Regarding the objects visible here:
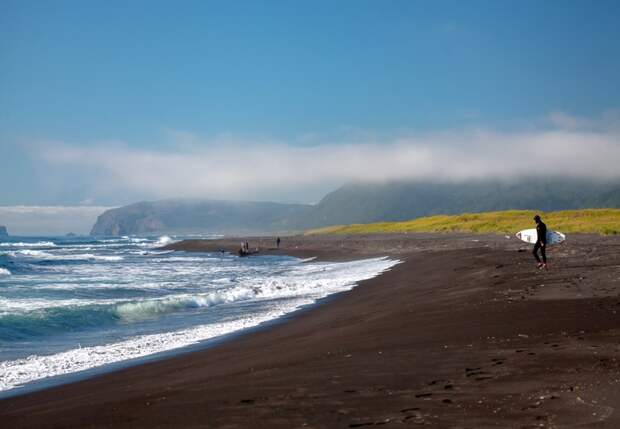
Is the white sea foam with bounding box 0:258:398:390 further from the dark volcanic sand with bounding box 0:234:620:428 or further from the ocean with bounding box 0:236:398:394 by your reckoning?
the dark volcanic sand with bounding box 0:234:620:428

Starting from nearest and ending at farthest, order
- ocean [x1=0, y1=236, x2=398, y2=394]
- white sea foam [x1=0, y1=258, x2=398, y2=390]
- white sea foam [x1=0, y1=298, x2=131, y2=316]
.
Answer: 1. white sea foam [x1=0, y1=258, x2=398, y2=390]
2. ocean [x1=0, y1=236, x2=398, y2=394]
3. white sea foam [x1=0, y1=298, x2=131, y2=316]

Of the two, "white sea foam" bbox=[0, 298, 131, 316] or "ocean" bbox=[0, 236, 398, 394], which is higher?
"white sea foam" bbox=[0, 298, 131, 316]

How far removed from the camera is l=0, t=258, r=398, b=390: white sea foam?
11789 mm

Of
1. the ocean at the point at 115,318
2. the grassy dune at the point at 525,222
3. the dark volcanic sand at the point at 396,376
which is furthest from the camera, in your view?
the grassy dune at the point at 525,222

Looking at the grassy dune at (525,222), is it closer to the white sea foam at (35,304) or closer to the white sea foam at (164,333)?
the white sea foam at (164,333)

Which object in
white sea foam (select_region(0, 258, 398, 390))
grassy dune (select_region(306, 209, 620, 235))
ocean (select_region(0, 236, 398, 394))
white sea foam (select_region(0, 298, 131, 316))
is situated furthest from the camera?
grassy dune (select_region(306, 209, 620, 235))

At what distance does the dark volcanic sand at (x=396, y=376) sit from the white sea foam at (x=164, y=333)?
1.52m

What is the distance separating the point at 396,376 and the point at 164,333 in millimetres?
9963

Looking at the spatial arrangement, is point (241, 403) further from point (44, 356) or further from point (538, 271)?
point (538, 271)

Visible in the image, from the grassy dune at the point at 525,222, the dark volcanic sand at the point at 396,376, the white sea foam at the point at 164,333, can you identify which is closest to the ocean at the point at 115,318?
the white sea foam at the point at 164,333

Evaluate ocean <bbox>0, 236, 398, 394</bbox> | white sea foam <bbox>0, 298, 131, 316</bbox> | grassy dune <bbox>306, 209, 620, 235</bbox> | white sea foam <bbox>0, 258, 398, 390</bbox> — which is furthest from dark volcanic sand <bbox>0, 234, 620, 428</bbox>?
grassy dune <bbox>306, 209, 620, 235</bbox>

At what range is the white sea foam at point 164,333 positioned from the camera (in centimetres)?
1179

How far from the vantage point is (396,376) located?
24.7ft

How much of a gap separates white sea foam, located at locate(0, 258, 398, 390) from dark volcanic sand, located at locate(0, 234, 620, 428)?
1518mm
